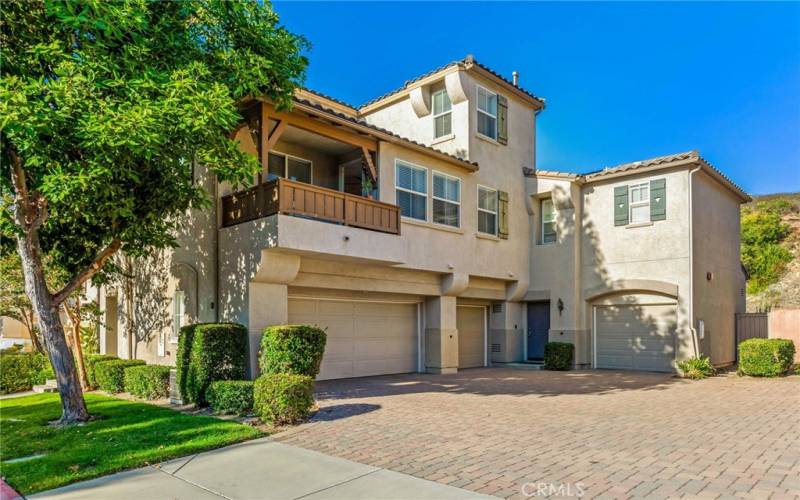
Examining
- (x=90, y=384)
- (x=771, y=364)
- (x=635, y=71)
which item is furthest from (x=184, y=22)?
(x=771, y=364)

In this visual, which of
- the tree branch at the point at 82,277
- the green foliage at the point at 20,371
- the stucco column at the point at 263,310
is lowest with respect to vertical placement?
the green foliage at the point at 20,371

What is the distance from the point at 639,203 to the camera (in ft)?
58.7

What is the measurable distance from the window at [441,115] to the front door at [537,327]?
300 inches

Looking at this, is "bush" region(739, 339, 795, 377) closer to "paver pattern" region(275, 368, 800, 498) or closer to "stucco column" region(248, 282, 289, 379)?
"paver pattern" region(275, 368, 800, 498)

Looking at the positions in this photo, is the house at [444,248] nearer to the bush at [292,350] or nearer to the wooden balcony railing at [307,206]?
the wooden balcony railing at [307,206]

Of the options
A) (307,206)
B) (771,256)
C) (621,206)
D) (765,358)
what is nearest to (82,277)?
(307,206)

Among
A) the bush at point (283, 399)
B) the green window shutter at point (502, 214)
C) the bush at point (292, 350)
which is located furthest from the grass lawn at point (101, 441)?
the green window shutter at point (502, 214)

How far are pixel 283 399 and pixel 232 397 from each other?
1.60 meters

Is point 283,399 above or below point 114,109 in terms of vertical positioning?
below

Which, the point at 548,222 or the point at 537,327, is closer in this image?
the point at 548,222

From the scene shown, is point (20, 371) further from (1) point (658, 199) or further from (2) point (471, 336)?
(1) point (658, 199)

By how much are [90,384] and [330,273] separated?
7.84m

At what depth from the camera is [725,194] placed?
65.5 feet

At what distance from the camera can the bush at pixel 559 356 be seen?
58.9 feet
